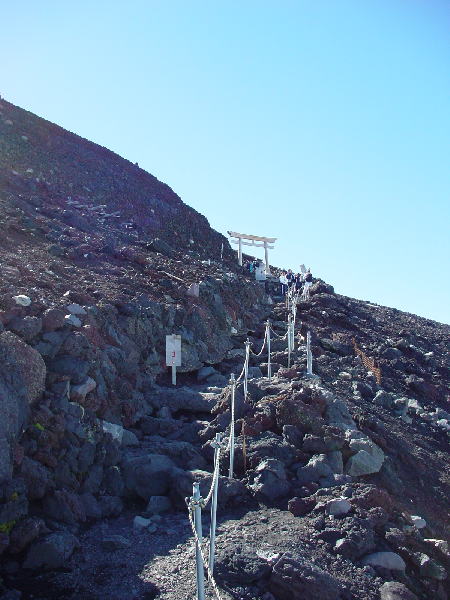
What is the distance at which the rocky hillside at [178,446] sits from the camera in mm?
6781

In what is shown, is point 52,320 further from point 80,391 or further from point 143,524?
point 143,524

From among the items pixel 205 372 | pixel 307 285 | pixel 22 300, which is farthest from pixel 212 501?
A: pixel 307 285

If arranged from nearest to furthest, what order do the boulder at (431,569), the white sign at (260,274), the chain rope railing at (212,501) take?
the chain rope railing at (212,501) → the boulder at (431,569) → the white sign at (260,274)

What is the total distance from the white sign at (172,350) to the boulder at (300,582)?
22.2ft

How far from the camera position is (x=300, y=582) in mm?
6277

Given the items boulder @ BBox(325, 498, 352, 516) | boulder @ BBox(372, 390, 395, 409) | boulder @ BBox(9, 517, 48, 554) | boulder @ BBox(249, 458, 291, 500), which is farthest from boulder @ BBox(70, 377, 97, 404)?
boulder @ BBox(372, 390, 395, 409)

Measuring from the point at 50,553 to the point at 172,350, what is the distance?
6.42m

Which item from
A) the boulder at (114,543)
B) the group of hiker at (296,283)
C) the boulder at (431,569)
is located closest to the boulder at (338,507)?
the boulder at (431,569)

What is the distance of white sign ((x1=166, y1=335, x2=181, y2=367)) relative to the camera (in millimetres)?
12898

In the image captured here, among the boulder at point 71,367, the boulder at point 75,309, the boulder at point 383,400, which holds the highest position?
the boulder at point 75,309

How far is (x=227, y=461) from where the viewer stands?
9219mm

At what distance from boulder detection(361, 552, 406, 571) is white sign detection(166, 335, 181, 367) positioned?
21.7 ft

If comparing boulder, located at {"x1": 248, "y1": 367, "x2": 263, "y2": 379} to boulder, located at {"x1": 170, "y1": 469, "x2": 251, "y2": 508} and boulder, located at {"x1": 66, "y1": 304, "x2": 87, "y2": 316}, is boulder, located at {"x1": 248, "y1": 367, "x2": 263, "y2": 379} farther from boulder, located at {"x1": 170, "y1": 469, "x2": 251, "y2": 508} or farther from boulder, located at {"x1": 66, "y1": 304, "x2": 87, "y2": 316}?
boulder, located at {"x1": 170, "y1": 469, "x2": 251, "y2": 508}

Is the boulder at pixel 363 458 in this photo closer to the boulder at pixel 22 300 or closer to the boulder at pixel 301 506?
the boulder at pixel 301 506
